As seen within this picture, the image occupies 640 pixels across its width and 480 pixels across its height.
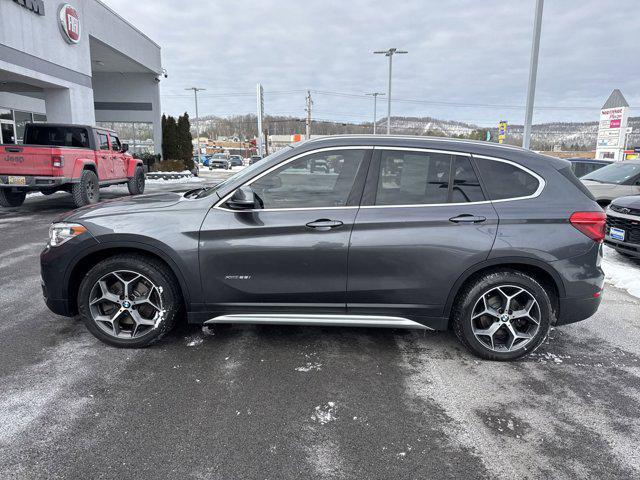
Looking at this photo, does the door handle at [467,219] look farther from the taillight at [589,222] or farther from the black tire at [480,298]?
the taillight at [589,222]

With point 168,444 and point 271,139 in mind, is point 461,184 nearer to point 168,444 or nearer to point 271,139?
point 168,444

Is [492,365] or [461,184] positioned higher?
[461,184]

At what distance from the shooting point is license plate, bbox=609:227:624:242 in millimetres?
6707

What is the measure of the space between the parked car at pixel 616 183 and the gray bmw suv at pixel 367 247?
643 cm

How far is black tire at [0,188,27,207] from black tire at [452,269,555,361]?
10877 millimetres

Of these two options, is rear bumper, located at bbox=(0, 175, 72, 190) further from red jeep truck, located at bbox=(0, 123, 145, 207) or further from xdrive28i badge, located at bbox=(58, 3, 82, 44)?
xdrive28i badge, located at bbox=(58, 3, 82, 44)

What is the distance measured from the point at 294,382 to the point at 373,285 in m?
0.95

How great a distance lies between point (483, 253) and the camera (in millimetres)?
3377

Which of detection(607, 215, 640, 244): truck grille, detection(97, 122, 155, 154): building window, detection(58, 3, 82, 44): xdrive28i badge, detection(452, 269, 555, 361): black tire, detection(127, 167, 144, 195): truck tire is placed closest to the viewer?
detection(452, 269, 555, 361): black tire

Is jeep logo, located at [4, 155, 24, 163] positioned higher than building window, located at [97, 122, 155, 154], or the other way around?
building window, located at [97, 122, 155, 154]

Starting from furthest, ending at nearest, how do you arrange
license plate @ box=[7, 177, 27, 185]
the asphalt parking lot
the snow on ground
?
license plate @ box=[7, 177, 27, 185] < the snow on ground < the asphalt parking lot

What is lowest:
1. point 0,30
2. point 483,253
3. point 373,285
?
point 373,285

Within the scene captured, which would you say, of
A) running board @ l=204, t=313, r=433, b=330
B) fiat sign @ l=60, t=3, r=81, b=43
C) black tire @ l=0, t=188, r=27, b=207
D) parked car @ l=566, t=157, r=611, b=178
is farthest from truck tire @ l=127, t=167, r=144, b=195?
parked car @ l=566, t=157, r=611, b=178

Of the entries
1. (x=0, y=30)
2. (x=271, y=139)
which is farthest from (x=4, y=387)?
(x=271, y=139)
